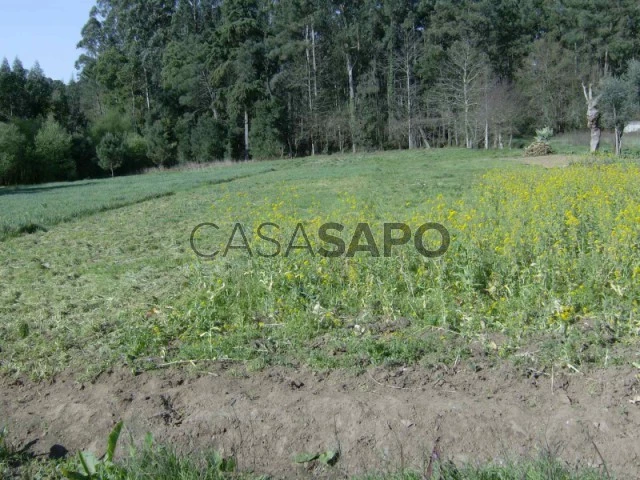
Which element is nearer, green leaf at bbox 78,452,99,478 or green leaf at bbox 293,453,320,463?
green leaf at bbox 78,452,99,478

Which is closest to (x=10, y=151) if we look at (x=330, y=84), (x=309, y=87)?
(x=309, y=87)

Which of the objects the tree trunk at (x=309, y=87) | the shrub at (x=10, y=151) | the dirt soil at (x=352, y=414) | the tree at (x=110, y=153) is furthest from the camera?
the tree trunk at (x=309, y=87)

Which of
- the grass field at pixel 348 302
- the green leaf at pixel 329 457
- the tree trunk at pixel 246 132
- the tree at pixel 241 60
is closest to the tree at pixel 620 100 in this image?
the grass field at pixel 348 302

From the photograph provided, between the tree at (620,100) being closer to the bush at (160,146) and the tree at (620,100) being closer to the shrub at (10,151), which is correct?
the bush at (160,146)

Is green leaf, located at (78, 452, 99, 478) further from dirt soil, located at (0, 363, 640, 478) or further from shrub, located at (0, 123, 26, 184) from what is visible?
shrub, located at (0, 123, 26, 184)

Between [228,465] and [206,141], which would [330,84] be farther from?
[228,465]

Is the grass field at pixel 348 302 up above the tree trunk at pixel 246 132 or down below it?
below

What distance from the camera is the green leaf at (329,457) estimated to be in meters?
3.22

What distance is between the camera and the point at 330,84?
159ft

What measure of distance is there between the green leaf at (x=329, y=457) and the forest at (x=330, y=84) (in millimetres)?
38153

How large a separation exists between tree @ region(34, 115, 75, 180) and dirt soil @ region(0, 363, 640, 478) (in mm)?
39580

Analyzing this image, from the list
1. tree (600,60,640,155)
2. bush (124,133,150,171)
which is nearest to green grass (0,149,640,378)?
tree (600,60,640,155)

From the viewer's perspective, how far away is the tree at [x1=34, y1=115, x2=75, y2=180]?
39656mm

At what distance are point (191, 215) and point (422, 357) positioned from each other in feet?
30.0
